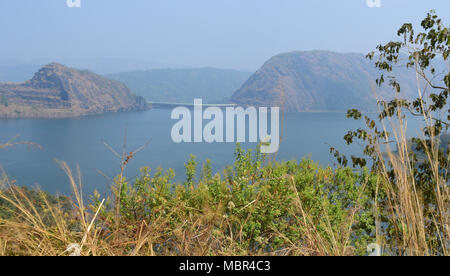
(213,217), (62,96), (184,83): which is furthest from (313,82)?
(213,217)

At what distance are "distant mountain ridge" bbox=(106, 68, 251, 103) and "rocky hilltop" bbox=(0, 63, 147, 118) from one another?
15114 mm

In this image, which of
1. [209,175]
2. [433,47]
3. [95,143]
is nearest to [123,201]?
[209,175]

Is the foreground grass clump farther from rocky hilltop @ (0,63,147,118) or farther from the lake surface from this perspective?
rocky hilltop @ (0,63,147,118)

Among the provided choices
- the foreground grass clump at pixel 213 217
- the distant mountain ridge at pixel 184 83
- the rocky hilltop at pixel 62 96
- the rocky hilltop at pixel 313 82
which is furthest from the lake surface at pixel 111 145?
the distant mountain ridge at pixel 184 83

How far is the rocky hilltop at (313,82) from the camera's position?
63.8 metres

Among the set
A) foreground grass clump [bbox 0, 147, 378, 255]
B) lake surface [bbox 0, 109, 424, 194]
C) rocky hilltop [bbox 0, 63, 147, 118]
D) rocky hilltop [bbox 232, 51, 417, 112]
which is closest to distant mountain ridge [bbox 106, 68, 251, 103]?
rocky hilltop [bbox 232, 51, 417, 112]

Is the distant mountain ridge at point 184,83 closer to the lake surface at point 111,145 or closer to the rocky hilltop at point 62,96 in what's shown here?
the rocky hilltop at point 62,96

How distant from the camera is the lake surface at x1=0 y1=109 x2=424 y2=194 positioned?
28.4 meters

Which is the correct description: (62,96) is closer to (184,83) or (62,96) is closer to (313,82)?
(184,83)

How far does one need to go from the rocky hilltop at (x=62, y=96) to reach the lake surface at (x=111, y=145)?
3602mm


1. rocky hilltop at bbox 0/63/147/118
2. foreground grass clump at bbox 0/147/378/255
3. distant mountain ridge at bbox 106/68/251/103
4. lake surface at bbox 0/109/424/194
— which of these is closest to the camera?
foreground grass clump at bbox 0/147/378/255
